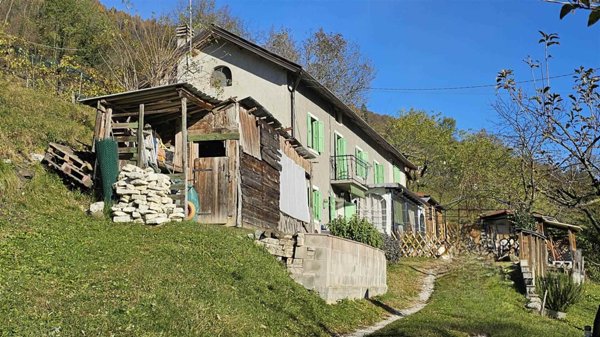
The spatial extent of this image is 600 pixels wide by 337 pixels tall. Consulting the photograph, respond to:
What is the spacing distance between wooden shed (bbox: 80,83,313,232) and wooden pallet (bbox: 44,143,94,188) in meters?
0.87

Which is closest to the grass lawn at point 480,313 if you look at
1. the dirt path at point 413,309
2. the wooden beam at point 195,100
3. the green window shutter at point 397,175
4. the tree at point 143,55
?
the dirt path at point 413,309

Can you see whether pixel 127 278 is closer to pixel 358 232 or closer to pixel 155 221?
pixel 155 221

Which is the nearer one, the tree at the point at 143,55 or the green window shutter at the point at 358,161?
the tree at the point at 143,55

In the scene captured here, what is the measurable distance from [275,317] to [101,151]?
24.5ft

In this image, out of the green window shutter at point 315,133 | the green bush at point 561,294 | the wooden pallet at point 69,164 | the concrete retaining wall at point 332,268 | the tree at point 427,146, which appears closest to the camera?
the concrete retaining wall at point 332,268

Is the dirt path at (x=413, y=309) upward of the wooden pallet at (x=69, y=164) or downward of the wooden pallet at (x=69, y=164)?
downward

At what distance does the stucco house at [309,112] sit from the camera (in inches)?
923

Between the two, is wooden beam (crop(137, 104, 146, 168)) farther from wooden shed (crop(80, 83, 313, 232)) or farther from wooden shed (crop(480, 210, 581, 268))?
wooden shed (crop(480, 210, 581, 268))

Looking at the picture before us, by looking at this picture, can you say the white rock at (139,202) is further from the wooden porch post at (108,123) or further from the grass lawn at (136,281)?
the wooden porch post at (108,123)

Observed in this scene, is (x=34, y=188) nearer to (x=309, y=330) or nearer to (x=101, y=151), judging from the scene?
(x=101, y=151)

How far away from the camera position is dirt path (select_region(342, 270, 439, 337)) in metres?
11.6

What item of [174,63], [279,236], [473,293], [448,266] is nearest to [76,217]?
[279,236]

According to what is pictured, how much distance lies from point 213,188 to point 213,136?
1.49 m

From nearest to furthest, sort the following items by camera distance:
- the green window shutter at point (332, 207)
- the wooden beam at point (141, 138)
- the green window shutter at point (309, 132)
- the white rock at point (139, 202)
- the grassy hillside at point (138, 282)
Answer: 1. the grassy hillside at point (138, 282)
2. the white rock at point (139, 202)
3. the wooden beam at point (141, 138)
4. the green window shutter at point (309, 132)
5. the green window shutter at point (332, 207)
